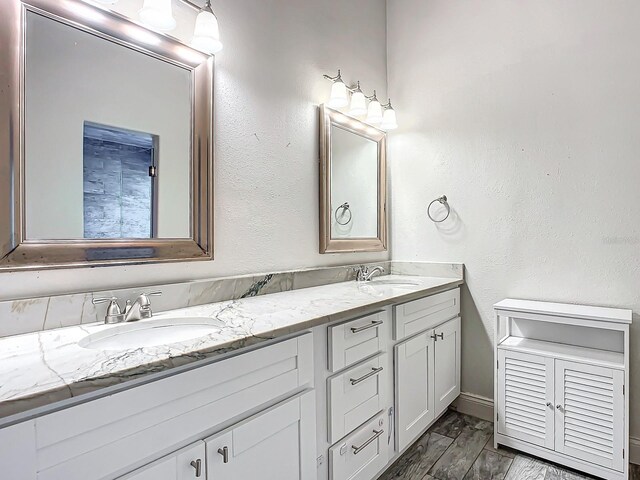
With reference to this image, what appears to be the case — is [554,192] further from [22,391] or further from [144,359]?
[22,391]

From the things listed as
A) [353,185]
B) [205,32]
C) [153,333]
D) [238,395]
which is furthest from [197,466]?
[353,185]

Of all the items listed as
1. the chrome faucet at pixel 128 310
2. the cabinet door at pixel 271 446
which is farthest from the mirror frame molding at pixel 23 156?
the cabinet door at pixel 271 446

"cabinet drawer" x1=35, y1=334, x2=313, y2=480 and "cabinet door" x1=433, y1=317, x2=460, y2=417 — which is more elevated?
"cabinet drawer" x1=35, y1=334, x2=313, y2=480

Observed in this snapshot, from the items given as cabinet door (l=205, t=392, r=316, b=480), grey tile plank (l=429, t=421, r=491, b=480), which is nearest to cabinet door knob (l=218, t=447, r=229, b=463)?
cabinet door (l=205, t=392, r=316, b=480)

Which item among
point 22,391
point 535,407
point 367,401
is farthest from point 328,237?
point 22,391

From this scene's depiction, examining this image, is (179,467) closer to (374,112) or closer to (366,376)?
(366,376)

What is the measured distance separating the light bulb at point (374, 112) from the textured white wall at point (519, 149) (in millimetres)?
300

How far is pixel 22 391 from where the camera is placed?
66 centimetres

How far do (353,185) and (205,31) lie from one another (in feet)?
4.02

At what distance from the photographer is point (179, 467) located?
34.3 inches

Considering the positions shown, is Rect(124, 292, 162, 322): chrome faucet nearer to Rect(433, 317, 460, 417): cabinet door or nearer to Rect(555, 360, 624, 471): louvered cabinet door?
Rect(433, 317, 460, 417): cabinet door

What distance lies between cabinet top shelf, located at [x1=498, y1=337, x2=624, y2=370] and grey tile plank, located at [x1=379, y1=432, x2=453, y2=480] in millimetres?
611

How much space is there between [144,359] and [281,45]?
1.63 meters

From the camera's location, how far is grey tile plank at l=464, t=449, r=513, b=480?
5.61ft
